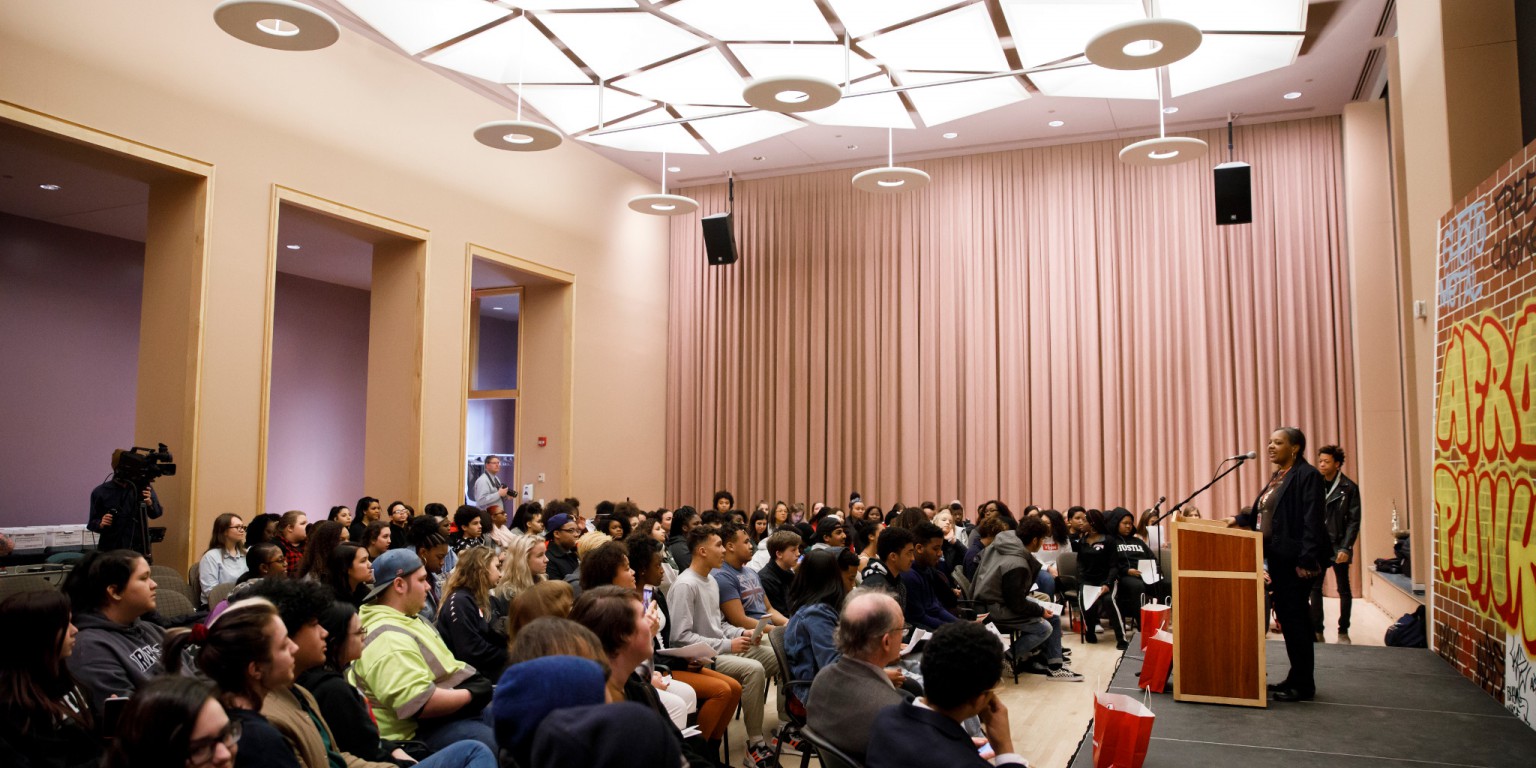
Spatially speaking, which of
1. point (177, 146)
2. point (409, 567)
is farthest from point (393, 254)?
point (409, 567)

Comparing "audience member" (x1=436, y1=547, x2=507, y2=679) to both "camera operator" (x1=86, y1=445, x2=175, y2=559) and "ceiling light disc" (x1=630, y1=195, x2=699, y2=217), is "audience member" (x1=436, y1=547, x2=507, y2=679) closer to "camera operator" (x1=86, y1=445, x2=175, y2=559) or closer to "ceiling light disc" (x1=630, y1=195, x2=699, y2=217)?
"camera operator" (x1=86, y1=445, x2=175, y2=559)

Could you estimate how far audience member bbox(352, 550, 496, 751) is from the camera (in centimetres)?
329

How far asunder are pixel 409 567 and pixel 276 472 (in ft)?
37.6

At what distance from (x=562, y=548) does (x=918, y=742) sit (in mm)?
4193

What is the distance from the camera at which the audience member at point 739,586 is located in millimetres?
5305

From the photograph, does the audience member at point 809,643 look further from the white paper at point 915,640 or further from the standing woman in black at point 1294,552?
the standing woman in black at point 1294,552

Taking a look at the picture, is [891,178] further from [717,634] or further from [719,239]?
[717,634]

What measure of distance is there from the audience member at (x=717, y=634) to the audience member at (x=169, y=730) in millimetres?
2855

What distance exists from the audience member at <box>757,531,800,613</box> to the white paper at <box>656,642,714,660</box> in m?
1.24

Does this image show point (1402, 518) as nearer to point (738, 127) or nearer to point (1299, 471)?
point (1299, 471)

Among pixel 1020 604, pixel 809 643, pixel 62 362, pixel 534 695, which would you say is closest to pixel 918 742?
pixel 534 695

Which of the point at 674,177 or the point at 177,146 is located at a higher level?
the point at 674,177

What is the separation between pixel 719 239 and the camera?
12305mm

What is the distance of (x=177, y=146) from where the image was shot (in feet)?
24.3
